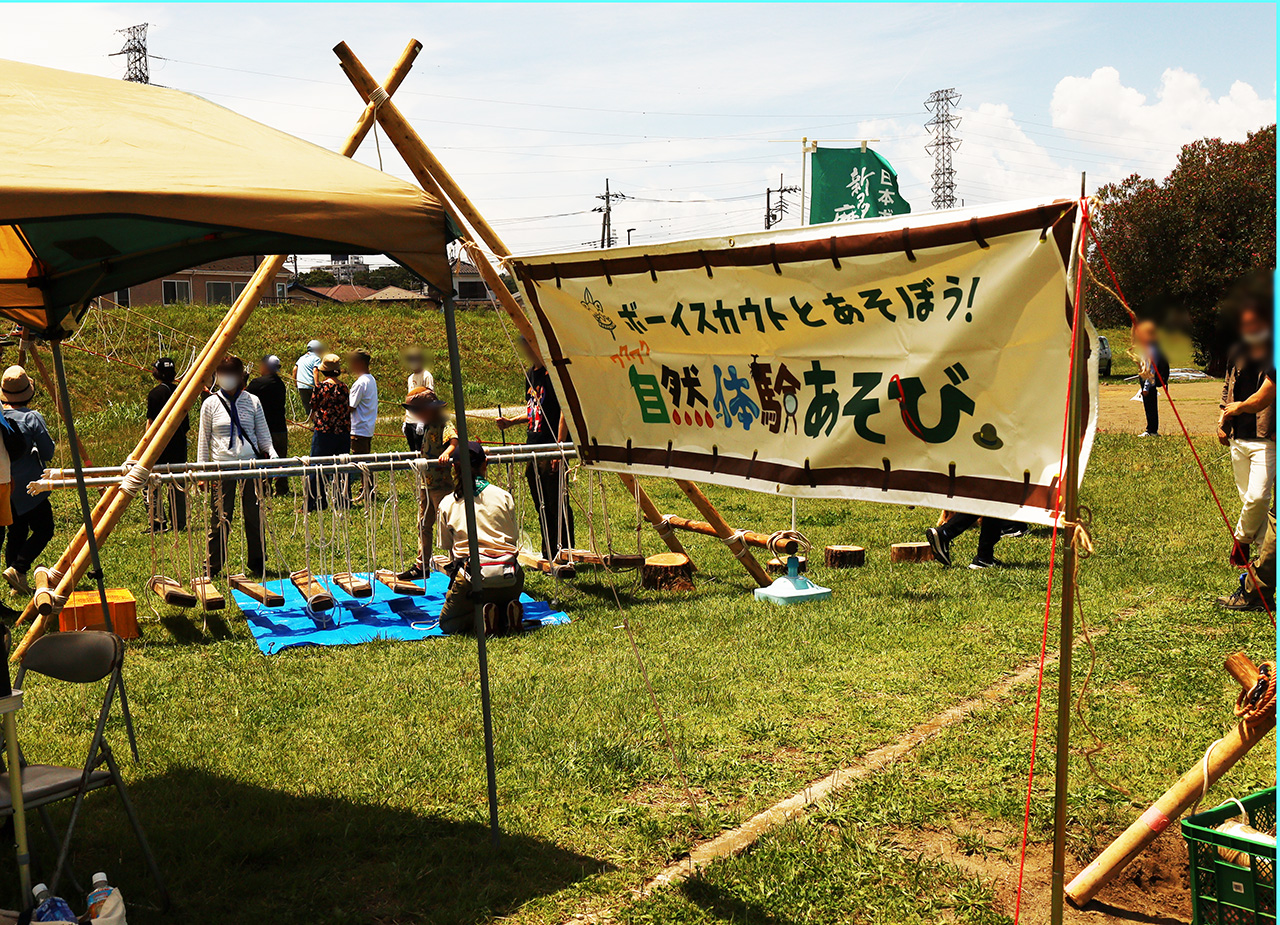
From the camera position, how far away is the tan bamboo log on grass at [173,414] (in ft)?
22.0

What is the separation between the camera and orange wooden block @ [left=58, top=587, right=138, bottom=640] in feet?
23.7

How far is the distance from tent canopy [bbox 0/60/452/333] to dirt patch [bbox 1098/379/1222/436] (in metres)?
14.7

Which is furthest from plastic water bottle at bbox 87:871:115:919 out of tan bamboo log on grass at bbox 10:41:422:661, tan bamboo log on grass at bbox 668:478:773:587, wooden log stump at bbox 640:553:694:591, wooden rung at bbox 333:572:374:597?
wooden log stump at bbox 640:553:694:591

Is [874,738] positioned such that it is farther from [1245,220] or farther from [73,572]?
[1245,220]

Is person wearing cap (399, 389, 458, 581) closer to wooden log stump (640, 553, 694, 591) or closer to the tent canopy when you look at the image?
wooden log stump (640, 553, 694, 591)

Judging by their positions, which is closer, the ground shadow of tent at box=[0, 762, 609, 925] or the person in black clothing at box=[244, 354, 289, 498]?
the ground shadow of tent at box=[0, 762, 609, 925]

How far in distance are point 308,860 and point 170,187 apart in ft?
8.68

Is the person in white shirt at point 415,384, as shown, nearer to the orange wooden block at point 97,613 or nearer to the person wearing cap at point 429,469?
the person wearing cap at point 429,469

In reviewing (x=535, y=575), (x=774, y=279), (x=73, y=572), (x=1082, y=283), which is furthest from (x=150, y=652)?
(x=1082, y=283)

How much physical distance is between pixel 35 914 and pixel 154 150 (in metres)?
2.62

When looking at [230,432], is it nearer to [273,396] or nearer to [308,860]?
[273,396]

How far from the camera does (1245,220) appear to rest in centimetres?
2505

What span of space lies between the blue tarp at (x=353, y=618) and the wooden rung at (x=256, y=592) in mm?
129

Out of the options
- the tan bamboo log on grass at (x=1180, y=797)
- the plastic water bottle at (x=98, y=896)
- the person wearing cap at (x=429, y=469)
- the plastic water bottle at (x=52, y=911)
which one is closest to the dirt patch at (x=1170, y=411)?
the person wearing cap at (x=429, y=469)
